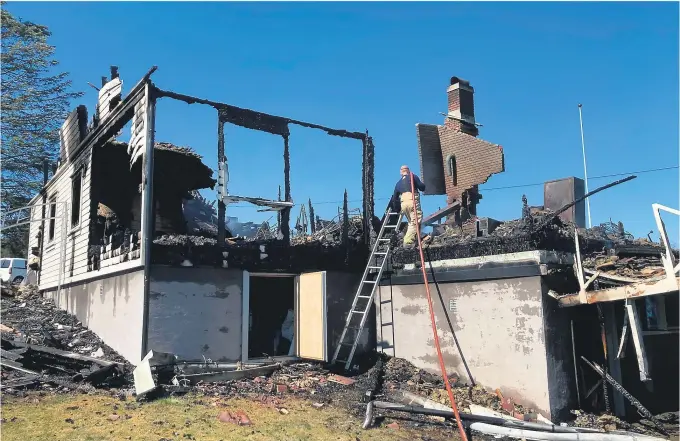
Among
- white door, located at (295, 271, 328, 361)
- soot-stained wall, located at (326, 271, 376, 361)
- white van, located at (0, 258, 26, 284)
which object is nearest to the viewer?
white door, located at (295, 271, 328, 361)

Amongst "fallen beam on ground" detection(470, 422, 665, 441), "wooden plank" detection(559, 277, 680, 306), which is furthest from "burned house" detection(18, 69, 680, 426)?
"fallen beam on ground" detection(470, 422, 665, 441)

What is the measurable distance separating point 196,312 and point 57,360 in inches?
108

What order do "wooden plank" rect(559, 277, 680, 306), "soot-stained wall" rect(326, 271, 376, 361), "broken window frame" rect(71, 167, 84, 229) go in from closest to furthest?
"wooden plank" rect(559, 277, 680, 306)
"soot-stained wall" rect(326, 271, 376, 361)
"broken window frame" rect(71, 167, 84, 229)

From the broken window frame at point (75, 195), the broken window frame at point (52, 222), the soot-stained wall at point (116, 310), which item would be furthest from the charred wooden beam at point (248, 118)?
the broken window frame at point (52, 222)

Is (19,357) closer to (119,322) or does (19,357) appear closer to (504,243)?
(119,322)

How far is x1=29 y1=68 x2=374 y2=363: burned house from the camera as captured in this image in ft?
32.3

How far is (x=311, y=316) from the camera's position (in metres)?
10.7

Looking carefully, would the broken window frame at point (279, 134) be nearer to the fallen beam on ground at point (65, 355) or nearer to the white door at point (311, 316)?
the white door at point (311, 316)

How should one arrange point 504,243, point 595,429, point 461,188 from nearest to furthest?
point 595,429
point 504,243
point 461,188

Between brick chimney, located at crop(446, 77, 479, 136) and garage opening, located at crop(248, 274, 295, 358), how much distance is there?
18.8 feet

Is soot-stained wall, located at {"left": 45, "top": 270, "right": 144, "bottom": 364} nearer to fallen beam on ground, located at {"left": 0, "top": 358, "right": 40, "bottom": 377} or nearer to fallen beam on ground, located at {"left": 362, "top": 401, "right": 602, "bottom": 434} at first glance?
→ fallen beam on ground, located at {"left": 0, "top": 358, "right": 40, "bottom": 377}

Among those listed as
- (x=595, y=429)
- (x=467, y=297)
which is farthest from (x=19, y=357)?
(x=595, y=429)

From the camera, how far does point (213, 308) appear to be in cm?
1023

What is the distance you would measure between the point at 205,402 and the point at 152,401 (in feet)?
2.73
